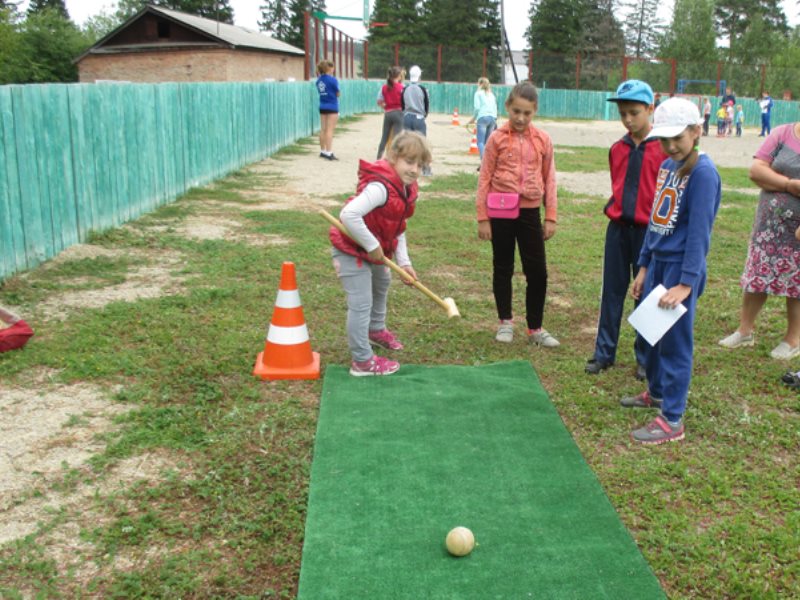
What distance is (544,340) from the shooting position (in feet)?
17.0

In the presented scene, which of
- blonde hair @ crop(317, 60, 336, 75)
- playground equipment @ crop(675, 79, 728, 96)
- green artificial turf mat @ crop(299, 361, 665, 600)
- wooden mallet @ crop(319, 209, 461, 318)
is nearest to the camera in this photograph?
green artificial turf mat @ crop(299, 361, 665, 600)

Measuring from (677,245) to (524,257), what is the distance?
4.60 ft

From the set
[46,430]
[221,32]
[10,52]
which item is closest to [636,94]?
[46,430]

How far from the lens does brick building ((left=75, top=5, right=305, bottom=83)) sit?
36.9 metres

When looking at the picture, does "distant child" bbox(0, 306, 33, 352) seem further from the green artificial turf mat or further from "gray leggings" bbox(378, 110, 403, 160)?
"gray leggings" bbox(378, 110, 403, 160)

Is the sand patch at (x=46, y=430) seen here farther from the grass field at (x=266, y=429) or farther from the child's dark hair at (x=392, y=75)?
the child's dark hair at (x=392, y=75)

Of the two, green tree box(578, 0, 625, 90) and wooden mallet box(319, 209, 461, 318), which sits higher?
green tree box(578, 0, 625, 90)

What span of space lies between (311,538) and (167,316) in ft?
9.86

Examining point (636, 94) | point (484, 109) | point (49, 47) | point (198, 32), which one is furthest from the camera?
point (49, 47)

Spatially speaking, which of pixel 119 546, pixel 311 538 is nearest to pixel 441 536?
pixel 311 538

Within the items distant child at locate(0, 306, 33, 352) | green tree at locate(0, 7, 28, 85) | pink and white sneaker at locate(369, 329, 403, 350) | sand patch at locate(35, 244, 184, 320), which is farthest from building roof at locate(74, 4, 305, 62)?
pink and white sneaker at locate(369, 329, 403, 350)

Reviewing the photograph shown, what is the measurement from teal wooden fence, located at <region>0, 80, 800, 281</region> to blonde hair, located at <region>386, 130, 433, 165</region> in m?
3.67

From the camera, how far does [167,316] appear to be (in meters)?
5.52

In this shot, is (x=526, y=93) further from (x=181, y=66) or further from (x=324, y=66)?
(x=181, y=66)
